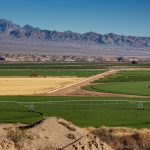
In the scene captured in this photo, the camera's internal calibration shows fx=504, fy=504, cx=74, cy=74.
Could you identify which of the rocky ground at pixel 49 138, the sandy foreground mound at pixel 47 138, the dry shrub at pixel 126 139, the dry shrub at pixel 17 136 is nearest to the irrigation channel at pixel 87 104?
the dry shrub at pixel 126 139

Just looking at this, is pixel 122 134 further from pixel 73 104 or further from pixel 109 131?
pixel 73 104

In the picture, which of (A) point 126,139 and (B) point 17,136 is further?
(A) point 126,139

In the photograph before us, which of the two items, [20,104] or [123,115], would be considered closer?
[123,115]

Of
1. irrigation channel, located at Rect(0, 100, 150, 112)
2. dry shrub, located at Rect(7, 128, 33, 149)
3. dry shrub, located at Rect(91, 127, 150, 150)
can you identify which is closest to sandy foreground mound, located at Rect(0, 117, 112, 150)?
dry shrub, located at Rect(7, 128, 33, 149)

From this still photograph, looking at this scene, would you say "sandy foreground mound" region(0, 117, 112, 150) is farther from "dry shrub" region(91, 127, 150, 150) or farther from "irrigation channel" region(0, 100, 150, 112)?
"irrigation channel" region(0, 100, 150, 112)

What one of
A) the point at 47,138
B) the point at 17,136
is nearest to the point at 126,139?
the point at 47,138

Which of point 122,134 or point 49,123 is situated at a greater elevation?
point 49,123

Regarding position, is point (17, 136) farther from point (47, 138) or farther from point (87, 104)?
point (87, 104)

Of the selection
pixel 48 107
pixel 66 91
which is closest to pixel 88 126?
pixel 48 107
